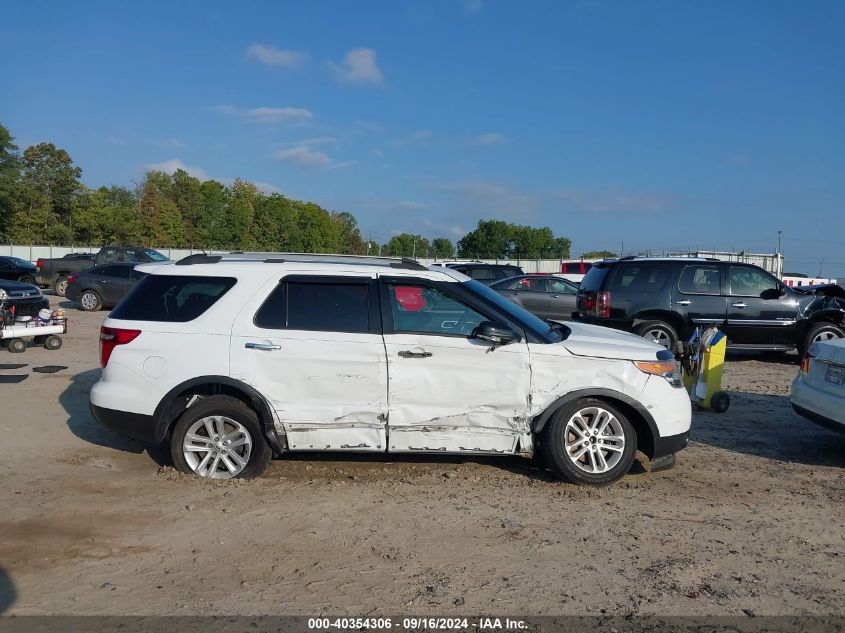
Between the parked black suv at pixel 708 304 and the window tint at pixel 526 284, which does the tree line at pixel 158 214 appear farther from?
the parked black suv at pixel 708 304

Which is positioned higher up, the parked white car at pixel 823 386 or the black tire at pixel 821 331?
the black tire at pixel 821 331

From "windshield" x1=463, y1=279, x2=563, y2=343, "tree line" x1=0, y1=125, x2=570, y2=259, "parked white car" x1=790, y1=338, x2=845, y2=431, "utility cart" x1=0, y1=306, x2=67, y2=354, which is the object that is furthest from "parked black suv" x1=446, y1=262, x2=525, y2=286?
"tree line" x1=0, y1=125, x2=570, y2=259

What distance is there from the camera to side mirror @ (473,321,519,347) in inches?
224

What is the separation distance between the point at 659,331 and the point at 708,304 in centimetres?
101

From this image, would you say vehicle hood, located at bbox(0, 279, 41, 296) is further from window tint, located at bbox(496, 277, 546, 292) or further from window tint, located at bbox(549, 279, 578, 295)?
window tint, located at bbox(549, 279, 578, 295)

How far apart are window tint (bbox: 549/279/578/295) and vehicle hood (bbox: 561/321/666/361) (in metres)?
13.2

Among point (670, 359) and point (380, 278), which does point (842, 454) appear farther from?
point (380, 278)

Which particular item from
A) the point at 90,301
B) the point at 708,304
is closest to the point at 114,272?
the point at 90,301

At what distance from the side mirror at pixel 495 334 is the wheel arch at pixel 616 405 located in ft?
2.04

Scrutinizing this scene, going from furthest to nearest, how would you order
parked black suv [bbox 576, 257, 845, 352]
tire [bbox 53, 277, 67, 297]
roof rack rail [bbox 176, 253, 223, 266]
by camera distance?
tire [bbox 53, 277, 67, 297] < parked black suv [bbox 576, 257, 845, 352] < roof rack rail [bbox 176, 253, 223, 266]

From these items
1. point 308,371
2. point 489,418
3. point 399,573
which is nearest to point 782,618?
point 399,573

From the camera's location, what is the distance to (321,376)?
5.74 meters

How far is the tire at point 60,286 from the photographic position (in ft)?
88.9

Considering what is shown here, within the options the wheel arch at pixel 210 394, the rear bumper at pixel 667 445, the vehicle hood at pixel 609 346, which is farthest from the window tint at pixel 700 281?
the wheel arch at pixel 210 394
